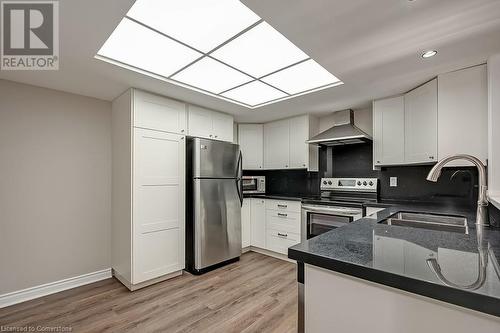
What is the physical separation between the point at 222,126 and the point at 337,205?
1955mm

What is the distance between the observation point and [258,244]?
3.65 meters

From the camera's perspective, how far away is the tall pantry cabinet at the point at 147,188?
96.3 inches

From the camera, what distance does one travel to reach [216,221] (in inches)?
118

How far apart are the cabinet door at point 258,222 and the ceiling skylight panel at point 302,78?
1865mm

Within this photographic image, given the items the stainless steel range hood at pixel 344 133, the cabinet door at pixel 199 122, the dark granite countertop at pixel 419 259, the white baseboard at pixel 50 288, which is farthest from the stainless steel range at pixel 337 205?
the white baseboard at pixel 50 288

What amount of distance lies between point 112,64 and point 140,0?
86 centimetres

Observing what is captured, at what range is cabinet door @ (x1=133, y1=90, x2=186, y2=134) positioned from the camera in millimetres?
2488

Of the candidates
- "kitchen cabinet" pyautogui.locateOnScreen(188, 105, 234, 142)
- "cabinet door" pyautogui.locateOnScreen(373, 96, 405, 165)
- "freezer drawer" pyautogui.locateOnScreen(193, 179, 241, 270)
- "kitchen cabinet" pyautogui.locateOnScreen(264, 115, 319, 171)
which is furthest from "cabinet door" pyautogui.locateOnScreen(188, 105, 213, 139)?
"cabinet door" pyautogui.locateOnScreen(373, 96, 405, 165)

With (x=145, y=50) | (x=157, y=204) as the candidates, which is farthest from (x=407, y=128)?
(x=157, y=204)

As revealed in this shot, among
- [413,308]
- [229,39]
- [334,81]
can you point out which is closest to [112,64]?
[229,39]

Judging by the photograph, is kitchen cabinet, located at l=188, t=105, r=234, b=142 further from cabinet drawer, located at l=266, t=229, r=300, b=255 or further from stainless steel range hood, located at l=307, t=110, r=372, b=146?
cabinet drawer, located at l=266, t=229, r=300, b=255

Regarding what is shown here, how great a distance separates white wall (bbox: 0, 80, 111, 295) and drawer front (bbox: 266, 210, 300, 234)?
89.3 inches

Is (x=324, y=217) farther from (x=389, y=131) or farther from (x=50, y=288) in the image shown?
(x=50, y=288)

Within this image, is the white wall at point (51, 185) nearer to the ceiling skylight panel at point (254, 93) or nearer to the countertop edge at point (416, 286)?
the ceiling skylight panel at point (254, 93)
